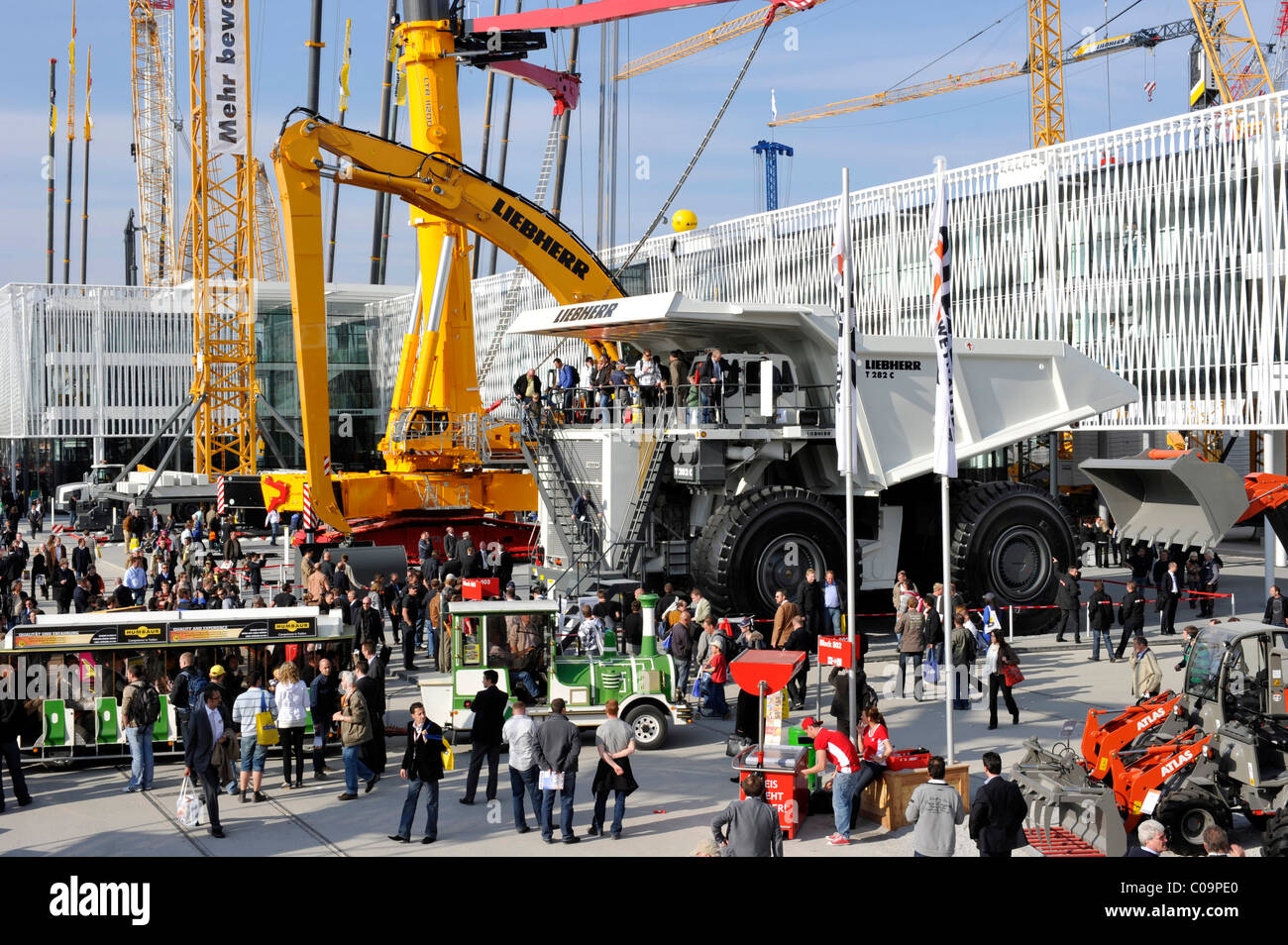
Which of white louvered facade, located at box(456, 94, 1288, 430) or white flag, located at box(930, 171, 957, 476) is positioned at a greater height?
white louvered facade, located at box(456, 94, 1288, 430)

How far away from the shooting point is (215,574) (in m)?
23.0

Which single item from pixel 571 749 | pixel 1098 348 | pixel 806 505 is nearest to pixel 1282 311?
pixel 1098 348

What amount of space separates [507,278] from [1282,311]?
123 feet

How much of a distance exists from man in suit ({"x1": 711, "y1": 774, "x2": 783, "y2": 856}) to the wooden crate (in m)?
2.90

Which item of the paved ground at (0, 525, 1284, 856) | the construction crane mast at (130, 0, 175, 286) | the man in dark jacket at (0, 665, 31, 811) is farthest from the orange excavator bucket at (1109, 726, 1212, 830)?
the construction crane mast at (130, 0, 175, 286)

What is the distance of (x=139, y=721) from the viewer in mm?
13422

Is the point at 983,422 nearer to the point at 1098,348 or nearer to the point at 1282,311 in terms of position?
the point at 1282,311

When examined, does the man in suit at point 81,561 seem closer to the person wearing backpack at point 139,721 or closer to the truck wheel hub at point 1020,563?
the person wearing backpack at point 139,721

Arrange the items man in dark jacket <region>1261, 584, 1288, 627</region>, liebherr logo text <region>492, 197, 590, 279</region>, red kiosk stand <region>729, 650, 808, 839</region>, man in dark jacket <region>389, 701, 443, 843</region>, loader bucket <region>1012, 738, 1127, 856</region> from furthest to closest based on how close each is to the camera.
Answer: liebherr logo text <region>492, 197, 590, 279</region> → man in dark jacket <region>1261, 584, 1288, 627</region> → red kiosk stand <region>729, 650, 808, 839</region> → man in dark jacket <region>389, 701, 443, 843</region> → loader bucket <region>1012, 738, 1127, 856</region>

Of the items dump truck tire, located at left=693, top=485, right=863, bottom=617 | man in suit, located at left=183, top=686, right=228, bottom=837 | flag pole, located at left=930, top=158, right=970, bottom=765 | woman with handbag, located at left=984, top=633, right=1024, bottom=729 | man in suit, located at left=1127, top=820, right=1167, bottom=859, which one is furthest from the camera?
dump truck tire, located at left=693, top=485, right=863, bottom=617

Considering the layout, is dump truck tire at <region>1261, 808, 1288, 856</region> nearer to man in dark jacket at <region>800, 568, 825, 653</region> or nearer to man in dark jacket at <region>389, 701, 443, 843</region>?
man in dark jacket at <region>389, 701, 443, 843</region>

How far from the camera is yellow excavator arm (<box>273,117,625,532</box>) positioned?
26375mm

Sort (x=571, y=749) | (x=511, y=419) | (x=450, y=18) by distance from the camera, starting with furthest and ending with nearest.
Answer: (x=511, y=419) → (x=450, y=18) → (x=571, y=749)
